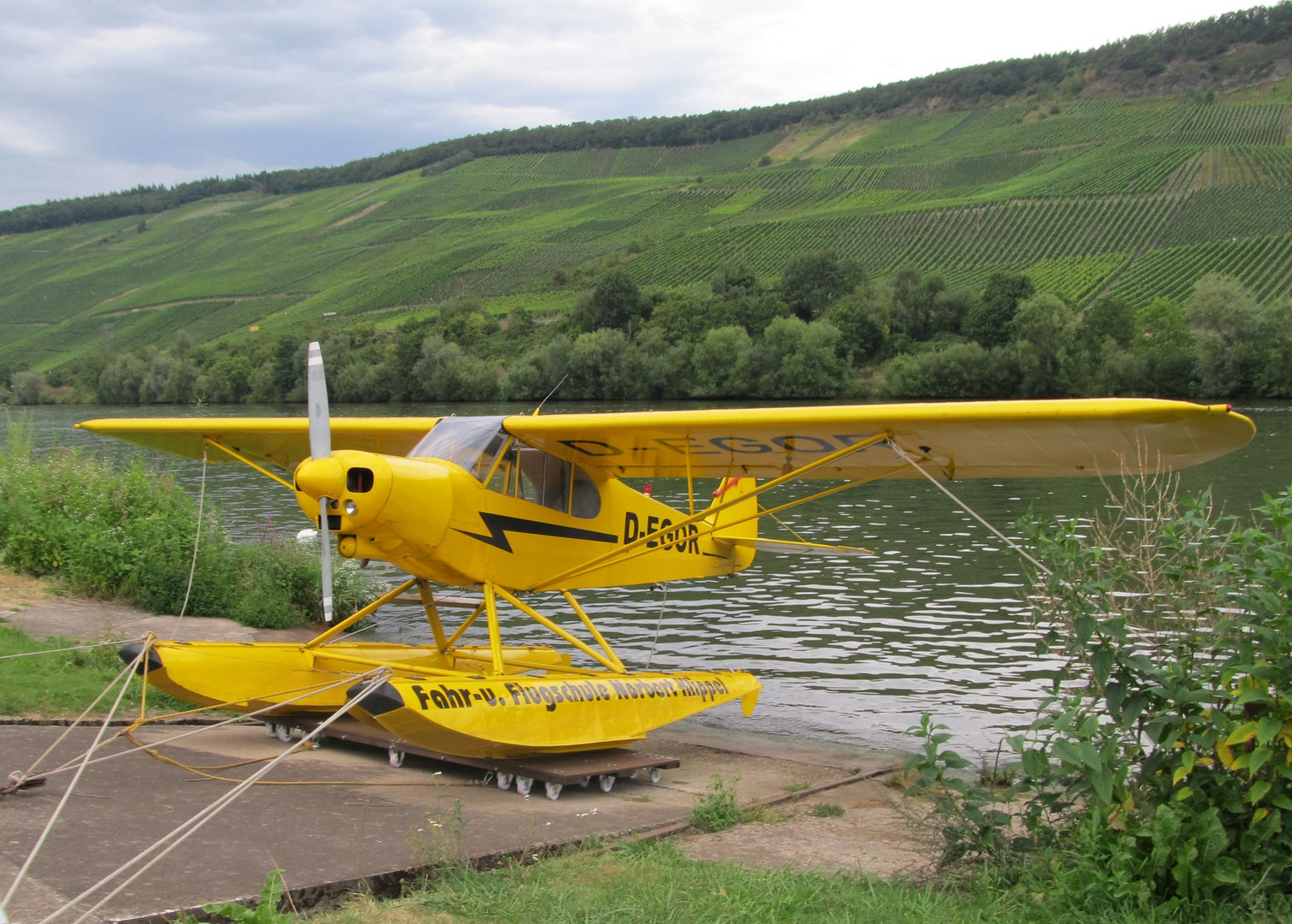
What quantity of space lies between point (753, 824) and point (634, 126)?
6918 inches

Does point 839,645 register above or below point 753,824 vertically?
below

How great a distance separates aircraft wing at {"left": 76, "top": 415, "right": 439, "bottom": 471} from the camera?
1120 cm

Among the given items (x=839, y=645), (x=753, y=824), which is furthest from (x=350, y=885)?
(x=839, y=645)

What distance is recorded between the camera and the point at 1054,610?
5.16 metres

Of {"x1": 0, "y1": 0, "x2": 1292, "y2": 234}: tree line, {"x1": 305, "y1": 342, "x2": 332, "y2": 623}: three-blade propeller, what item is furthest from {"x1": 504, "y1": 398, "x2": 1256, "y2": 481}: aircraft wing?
{"x1": 0, "y1": 0, "x2": 1292, "y2": 234}: tree line

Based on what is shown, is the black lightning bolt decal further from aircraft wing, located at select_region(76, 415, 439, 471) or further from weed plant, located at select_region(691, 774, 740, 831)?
weed plant, located at select_region(691, 774, 740, 831)

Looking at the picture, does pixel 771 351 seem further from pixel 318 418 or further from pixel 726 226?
pixel 318 418

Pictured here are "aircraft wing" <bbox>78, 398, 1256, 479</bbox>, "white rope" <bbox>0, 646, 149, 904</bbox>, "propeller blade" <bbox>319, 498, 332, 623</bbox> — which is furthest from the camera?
"propeller blade" <bbox>319, 498, 332, 623</bbox>

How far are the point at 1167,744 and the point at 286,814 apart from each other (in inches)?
190

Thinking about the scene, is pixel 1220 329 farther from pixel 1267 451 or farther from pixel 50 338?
pixel 50 338

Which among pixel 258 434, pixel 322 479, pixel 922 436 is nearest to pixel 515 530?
pixel 322 479

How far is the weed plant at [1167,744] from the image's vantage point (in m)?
4.66

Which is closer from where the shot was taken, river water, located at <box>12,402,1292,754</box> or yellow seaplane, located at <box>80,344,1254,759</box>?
yellow seaplane, located at <box>80,344,1254,759</box>

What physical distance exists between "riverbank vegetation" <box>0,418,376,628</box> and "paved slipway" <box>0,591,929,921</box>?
5448mm
